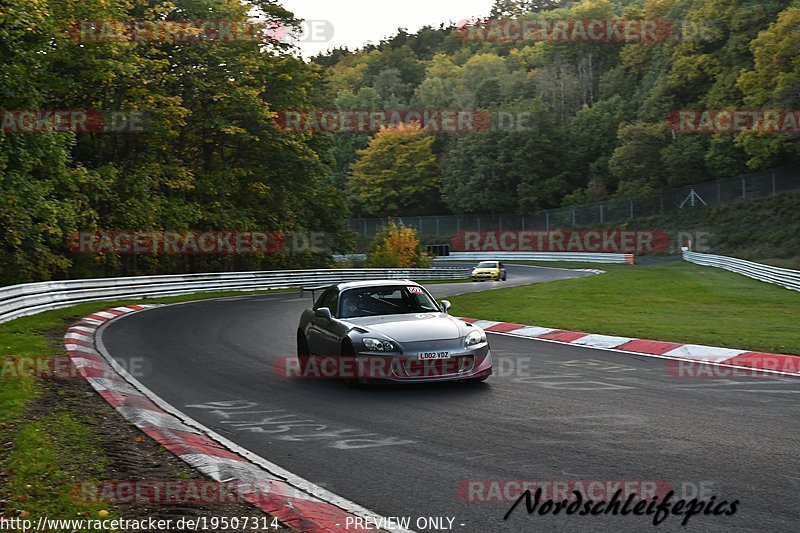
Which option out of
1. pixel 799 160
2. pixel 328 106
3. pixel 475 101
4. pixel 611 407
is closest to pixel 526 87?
pixel 475 101

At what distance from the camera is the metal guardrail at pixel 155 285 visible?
23.3 meters

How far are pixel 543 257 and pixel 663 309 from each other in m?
54.4

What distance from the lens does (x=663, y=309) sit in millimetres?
23688

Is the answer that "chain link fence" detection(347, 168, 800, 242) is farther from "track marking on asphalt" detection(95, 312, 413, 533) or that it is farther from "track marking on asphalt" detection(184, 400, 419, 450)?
"track marking on asphalt" detection(95, 312, 413, 533)

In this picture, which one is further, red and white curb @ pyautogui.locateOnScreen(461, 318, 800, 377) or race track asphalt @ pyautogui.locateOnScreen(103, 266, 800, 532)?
red and white curb @ pyautogui.locateOnScreen(461, 318, 800, 377)

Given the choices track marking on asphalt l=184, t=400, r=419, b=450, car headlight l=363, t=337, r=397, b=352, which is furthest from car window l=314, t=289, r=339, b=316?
A: track marking on asphalt l=184, t=400, r=419, b=450

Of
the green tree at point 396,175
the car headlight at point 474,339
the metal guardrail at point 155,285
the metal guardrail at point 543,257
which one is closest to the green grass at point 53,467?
the car headlight at point 474,339

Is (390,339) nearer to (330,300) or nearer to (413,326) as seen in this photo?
(413,326)

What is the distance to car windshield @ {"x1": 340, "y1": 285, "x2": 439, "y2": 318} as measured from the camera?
40.5 feet

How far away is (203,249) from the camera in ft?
149

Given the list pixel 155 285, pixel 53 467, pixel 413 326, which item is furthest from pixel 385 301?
pixel 155 285

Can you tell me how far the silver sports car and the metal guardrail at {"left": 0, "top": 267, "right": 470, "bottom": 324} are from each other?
11894 mm

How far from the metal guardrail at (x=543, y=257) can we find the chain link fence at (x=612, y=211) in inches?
242

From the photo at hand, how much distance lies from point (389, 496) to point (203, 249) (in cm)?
4056
